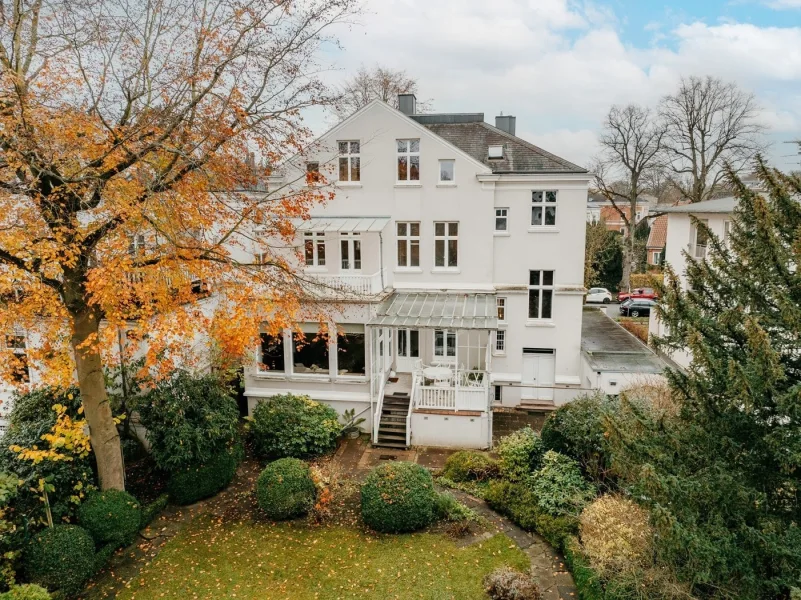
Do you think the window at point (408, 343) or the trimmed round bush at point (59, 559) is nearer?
the trimmed round bush at point (59, 559)

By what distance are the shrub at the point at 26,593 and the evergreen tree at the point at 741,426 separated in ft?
32.7

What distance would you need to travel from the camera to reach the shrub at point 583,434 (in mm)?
12461

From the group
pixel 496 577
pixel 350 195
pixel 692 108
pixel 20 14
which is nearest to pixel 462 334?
pixel 350 195

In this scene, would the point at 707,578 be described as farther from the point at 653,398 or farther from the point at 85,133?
the point at 85,133

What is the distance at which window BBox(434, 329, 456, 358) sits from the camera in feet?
66.3

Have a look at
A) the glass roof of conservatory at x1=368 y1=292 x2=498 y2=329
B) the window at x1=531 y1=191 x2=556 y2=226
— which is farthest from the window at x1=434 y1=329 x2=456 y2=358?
the window at x1=531 y1=191 x2=556 y2=226

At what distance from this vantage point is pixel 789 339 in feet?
22.4

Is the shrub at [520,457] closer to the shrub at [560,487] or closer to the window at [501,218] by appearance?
the shrub at [560,487]

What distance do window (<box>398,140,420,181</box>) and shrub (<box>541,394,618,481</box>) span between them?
10.5 metres

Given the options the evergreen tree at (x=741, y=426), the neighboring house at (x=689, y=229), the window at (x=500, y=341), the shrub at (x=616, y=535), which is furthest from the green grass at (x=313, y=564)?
the neighboring house at (x=689, y=229)

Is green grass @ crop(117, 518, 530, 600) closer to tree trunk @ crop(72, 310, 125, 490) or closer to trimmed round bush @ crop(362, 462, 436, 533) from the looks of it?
trimmed round bush @ crop(362, 462, 436, 533)

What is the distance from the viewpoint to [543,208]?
19.8 m

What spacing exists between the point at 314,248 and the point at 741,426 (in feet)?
51.0

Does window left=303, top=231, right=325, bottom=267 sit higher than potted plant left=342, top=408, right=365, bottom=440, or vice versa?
window left=303, top=231, right=325, bottom=267
